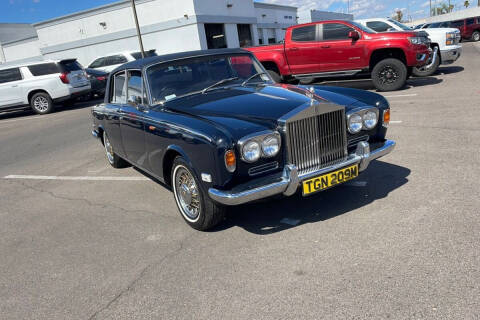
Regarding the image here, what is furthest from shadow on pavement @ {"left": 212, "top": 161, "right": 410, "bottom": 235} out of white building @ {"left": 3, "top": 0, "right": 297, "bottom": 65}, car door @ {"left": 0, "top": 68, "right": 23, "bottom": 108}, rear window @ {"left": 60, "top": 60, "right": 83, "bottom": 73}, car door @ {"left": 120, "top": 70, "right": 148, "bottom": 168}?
white building @ {"left": 3, "top": 0, "right": 297, "bottom": 65}

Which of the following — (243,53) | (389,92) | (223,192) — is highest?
(243,53)

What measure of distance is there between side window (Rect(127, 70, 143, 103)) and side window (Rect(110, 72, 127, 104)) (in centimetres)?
19

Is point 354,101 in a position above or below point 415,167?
above

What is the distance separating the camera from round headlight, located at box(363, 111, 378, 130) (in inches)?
158

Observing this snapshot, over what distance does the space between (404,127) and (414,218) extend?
12.0ft

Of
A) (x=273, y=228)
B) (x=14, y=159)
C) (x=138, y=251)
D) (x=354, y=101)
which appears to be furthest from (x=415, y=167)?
(x=14, y=159)

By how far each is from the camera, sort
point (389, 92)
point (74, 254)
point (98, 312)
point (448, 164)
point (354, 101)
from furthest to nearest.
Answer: point (389, 92)
point (448, 164)
point (354, 101)
point (74, 254)
point (98, 312)

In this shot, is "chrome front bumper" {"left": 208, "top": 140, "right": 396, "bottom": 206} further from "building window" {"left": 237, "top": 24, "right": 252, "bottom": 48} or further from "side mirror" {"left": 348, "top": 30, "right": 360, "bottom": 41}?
"building window" {"left": 237, "top": 24, "right": 252, "bottom": 48}

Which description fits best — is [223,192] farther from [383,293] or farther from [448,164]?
[448,164]

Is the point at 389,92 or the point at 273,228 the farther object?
the point at 389,92

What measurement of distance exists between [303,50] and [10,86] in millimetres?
10584

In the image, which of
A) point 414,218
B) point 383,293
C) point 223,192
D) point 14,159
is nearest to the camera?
point 383,293

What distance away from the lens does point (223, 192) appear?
3.34m

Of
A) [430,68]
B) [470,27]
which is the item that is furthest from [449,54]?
[470,27]
